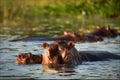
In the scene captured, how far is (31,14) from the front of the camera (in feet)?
110

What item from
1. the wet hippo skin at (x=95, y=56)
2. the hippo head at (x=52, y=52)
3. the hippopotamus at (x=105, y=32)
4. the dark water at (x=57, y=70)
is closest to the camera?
the dark water at (x=57, y=70)

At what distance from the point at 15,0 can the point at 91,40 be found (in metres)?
12.0

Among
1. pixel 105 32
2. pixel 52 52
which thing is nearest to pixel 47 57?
pixel 52 52

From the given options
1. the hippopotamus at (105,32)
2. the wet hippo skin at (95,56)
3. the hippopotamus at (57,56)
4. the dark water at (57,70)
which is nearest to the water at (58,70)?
the dark water at (57,70)

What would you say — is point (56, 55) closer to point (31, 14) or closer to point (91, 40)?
point (91, 40)

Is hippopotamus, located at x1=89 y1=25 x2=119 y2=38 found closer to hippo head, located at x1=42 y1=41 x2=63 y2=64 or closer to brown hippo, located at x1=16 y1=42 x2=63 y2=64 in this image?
brown hippo, located at x1=16 y1=42 x2=63 y2=64

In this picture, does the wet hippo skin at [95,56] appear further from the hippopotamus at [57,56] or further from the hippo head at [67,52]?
the hippo head at [67,52]

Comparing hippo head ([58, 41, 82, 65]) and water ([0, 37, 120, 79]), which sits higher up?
hippo head ([58, 41, 82, 65])

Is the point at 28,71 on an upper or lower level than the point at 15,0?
lower

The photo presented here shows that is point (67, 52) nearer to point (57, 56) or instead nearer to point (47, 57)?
point (57, 56)

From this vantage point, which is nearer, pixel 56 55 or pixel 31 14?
pixel 56 55

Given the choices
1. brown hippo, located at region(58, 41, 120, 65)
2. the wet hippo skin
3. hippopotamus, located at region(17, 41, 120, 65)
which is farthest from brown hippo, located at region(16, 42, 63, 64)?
the wet hippo skin

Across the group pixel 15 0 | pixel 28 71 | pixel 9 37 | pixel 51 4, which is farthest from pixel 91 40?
pixel 51 4

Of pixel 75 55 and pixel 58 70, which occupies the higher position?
pixel 75 55
